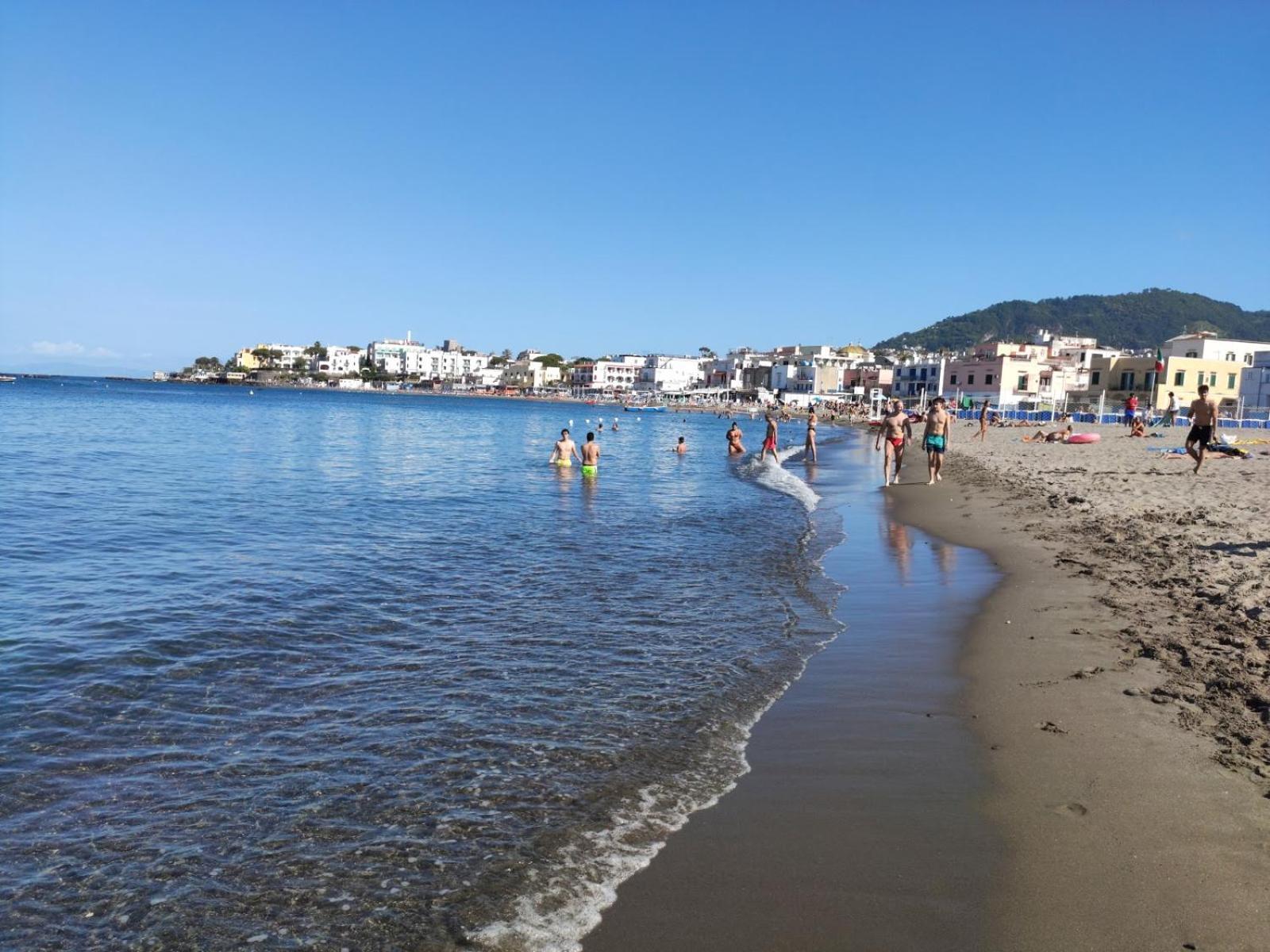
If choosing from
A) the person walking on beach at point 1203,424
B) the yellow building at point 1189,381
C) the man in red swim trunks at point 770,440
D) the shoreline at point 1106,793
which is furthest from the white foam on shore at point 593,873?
the yellow building at point 1189,381

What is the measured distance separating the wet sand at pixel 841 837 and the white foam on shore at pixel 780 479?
11.9 m

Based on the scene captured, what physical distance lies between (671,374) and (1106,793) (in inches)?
6298

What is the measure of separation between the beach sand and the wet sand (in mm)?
13

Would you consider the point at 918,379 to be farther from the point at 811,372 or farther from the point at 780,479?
the point at 780,479

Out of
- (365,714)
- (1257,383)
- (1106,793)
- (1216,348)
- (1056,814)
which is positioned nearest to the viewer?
(1056,814)

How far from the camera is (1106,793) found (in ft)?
14.8

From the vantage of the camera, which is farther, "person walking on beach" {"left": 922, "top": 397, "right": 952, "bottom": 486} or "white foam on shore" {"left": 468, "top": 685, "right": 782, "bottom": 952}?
"person walking on beach" {"left": 922, "top": 397, "right": 952, "bottom": 486}

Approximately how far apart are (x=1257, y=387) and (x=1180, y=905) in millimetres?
64841

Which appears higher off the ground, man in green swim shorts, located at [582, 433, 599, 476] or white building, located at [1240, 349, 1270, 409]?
white building, located at [1240, 349, 1270, 409]

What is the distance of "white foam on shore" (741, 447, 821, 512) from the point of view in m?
20.2

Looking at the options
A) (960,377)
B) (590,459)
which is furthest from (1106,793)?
(960,377)

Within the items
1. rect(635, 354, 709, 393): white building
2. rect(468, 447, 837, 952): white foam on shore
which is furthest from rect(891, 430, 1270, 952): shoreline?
rect(635, 354, 709, 393): white building

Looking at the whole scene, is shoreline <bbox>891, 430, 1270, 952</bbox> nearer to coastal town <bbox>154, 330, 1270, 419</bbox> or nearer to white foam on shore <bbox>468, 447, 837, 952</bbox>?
white foam on shore <bbox>468, 447, 837, 952</bbox>

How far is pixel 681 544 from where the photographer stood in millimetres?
13672
